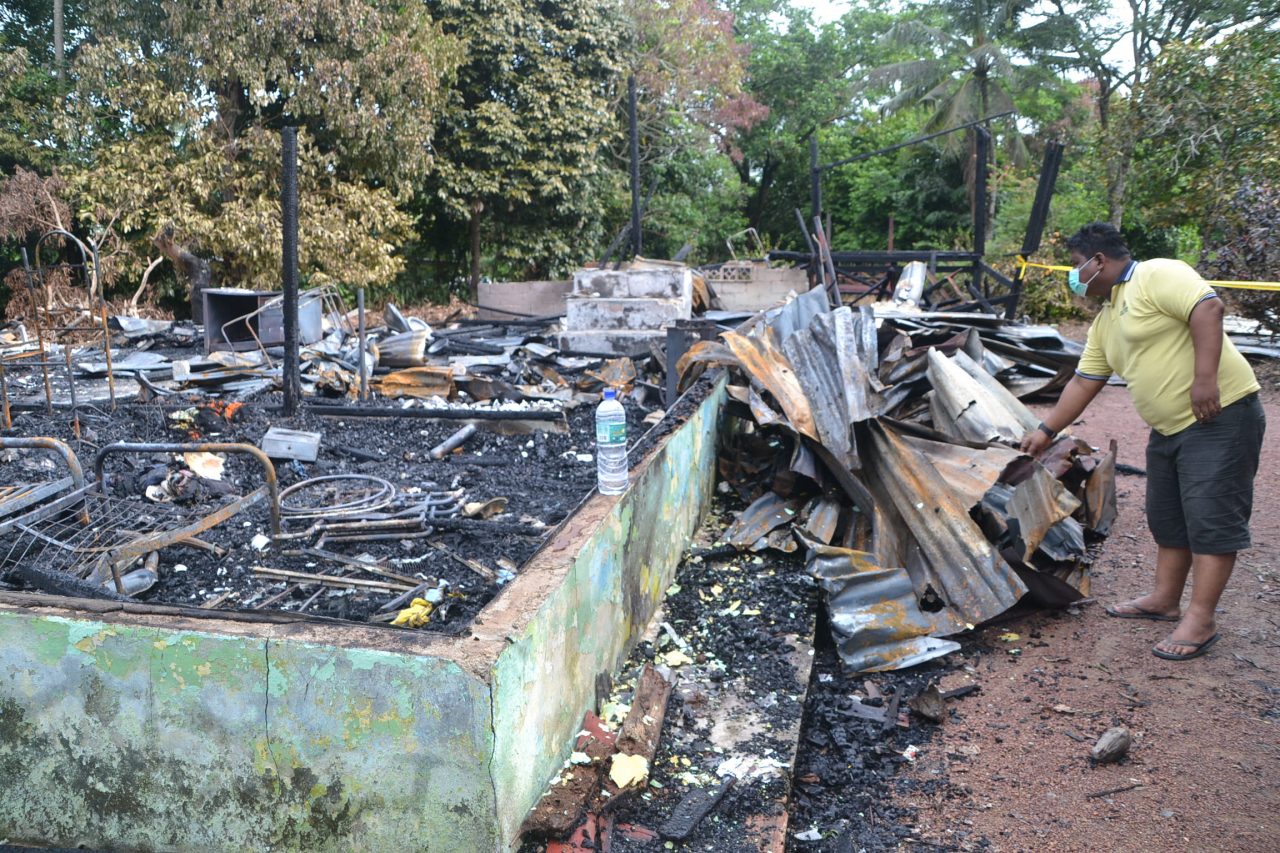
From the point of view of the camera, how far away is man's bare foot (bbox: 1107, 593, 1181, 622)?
13.1ft

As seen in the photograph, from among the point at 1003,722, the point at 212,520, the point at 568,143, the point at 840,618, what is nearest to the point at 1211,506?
the point at 1003,722

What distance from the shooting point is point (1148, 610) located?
4.03m

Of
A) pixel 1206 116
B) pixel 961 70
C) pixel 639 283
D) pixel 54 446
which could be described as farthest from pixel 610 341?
pixel 961 70

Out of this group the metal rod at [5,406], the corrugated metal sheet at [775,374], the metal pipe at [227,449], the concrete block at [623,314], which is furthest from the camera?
the concrete block at [623,314]

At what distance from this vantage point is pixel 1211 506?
3527 millimetres

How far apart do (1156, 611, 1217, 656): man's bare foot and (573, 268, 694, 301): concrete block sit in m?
9.03

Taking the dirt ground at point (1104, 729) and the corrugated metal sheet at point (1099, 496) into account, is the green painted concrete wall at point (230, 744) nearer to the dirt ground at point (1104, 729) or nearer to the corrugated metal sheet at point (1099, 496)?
the dirt ground at point (1104, 729)

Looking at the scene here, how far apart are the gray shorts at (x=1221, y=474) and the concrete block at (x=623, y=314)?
8255 mm

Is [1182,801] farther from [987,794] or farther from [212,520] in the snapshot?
[212,520]

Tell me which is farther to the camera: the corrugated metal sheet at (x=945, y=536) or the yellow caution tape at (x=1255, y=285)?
the yellow caution tape at (x=1255, y=285)

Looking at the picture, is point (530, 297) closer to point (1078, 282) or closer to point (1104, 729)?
point (1078, 282)

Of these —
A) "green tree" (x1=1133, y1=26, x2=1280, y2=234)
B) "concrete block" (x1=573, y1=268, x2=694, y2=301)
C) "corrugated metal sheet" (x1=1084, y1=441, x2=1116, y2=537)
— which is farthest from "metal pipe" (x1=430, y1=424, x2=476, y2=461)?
"green tree" (x1=1133, y1=26, x2=1280, y2=234)

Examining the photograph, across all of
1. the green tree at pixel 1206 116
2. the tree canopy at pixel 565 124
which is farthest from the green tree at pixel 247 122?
the green tree at pixel 1206 116

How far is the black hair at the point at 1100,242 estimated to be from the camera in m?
3.65
